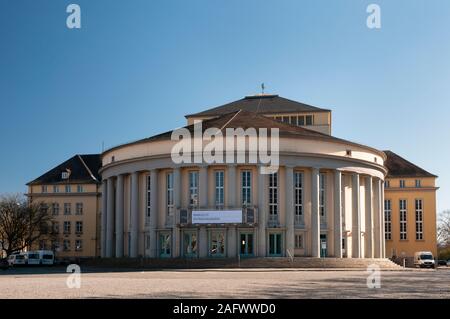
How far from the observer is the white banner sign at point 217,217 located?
5059 cm

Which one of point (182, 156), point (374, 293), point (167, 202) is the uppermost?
point (182, 156)

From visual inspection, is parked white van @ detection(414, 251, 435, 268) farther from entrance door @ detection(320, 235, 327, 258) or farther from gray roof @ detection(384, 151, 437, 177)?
gray roof @ detection(384, 151, 437, 177)

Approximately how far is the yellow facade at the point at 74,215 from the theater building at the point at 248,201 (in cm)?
2603

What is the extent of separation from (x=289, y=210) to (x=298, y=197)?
2026 millimetres

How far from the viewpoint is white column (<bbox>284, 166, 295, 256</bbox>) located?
51812mm

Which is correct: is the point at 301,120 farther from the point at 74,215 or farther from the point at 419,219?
the point at 74,215

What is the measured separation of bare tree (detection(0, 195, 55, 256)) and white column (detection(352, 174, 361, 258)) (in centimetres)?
4027

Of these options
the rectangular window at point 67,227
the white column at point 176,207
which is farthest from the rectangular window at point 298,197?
the rectangular window at point 67,227

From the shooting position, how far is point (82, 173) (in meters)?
87.9

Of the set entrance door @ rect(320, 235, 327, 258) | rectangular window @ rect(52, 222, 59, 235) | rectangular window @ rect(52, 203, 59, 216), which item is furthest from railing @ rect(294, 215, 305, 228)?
rectangular window @ rect(52, 203, 59, 216)
